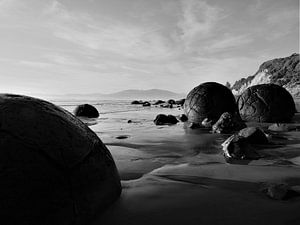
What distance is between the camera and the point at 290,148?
4.27 m

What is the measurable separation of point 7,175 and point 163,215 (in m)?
1.00

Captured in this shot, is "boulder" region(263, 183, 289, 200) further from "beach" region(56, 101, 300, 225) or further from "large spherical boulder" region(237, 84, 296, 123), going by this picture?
"large spherical boulder" region(237, 84, 296, 123)

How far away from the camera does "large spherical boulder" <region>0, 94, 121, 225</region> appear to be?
5.28 ft

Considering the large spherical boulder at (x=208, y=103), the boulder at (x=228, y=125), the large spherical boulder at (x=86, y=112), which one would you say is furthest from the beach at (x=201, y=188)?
the large spherical boulder at (x=86, y=112)

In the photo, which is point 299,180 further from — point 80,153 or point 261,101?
point 261,101

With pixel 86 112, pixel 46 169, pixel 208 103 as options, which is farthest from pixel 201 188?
pixel 86 112

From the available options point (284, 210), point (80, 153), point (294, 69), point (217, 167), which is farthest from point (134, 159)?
point (294, 69)

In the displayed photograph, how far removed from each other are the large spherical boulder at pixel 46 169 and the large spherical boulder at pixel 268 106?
7668mm

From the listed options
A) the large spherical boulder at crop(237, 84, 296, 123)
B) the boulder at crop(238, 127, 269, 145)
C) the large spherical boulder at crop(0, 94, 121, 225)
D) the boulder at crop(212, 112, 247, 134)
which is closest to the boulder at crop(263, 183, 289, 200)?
the large spherical boulder at crop(0, 94, 121, 225)

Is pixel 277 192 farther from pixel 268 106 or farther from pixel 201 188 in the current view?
pixel 268 106

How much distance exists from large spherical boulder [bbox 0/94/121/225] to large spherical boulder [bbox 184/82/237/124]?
22.9 feet

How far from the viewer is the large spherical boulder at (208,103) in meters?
8.94

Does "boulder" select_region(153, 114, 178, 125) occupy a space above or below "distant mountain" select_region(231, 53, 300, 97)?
below

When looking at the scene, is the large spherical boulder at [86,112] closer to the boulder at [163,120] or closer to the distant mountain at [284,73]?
the boulder at [163,120]
